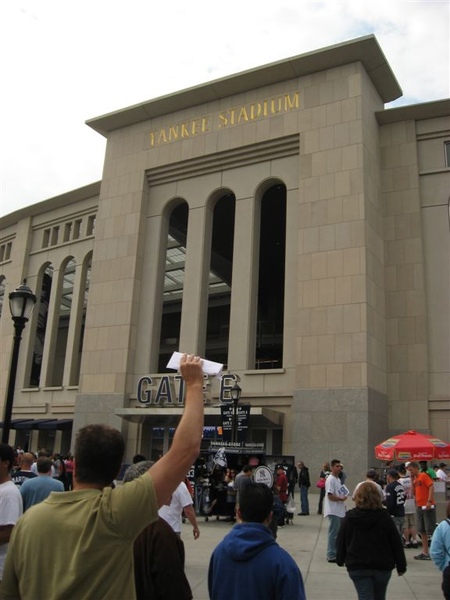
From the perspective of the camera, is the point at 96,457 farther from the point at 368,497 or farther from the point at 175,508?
the point at 175,508

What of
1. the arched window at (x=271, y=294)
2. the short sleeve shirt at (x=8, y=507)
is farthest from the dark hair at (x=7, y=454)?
the arched window at (x=271, y=294)

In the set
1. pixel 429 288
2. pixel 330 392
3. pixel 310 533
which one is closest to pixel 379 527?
pixel 310 533

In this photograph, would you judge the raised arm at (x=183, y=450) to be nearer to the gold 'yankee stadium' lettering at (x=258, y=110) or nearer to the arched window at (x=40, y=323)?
the gold 'yankee stadium' lettering at (x=258, y=110)

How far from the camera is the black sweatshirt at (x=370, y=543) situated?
18.5 feet

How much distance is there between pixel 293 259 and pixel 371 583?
2187 centimetres

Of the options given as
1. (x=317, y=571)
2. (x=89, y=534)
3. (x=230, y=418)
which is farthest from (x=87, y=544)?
(x=230, y=418)

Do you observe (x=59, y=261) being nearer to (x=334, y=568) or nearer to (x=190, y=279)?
(x=190, y=279)

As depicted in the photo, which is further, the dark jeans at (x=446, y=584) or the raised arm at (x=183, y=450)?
the dark jeans at (x=446, y=584)

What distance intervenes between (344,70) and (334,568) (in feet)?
77.3

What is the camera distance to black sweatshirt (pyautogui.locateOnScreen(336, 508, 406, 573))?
5.65m

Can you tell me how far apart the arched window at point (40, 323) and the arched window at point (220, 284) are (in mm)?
11256

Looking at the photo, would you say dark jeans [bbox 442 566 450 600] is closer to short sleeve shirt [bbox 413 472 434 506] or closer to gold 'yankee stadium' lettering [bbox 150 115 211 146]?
short sleeve shirt [bbox 413 472 434 506]

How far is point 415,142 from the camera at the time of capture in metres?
27.6

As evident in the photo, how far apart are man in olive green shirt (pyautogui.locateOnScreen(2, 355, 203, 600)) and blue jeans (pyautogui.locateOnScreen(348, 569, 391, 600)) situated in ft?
13.3
